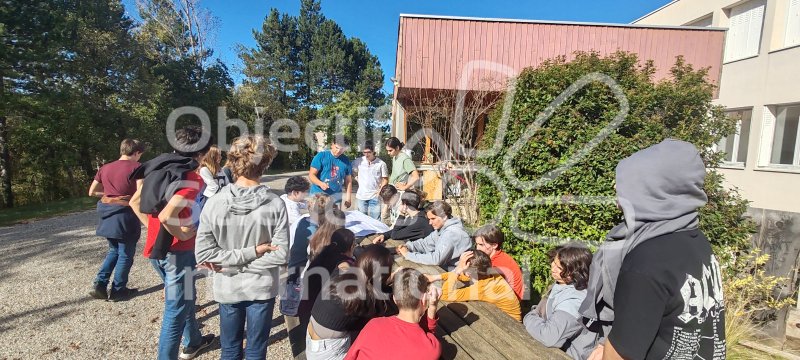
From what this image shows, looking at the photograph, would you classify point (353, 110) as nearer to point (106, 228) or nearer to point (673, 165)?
point (106, 228)

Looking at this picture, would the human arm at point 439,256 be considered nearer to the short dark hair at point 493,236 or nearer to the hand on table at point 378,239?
the short dark hair at point 493,236

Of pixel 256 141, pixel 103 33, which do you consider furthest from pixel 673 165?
pixel 103 33

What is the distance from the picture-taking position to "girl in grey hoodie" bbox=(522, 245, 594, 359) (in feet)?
6.95

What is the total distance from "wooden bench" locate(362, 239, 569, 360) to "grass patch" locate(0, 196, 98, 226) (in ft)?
37.8

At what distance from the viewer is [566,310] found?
85.9 inches

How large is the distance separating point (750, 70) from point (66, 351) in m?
16.0

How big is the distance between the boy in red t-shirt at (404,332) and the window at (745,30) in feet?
46.1

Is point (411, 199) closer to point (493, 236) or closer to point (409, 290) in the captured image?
point (493, 236)

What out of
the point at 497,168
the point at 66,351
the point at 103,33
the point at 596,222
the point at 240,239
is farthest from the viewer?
the point at 103,33

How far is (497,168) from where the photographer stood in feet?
13.8

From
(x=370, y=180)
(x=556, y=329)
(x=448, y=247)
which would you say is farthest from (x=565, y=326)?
(x=370, y=180)

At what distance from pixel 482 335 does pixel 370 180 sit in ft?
11.4

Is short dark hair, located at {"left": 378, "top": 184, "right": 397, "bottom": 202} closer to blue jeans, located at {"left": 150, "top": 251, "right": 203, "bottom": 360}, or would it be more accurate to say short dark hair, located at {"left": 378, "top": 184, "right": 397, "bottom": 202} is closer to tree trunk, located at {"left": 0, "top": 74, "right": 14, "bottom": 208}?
blue jeans, located at {"left": 150, "top": 251, "right": 203, "bottom": 360}

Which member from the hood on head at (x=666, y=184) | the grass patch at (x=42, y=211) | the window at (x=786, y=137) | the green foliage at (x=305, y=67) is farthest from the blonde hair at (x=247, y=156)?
the green foliage at (x=305, y=67)
